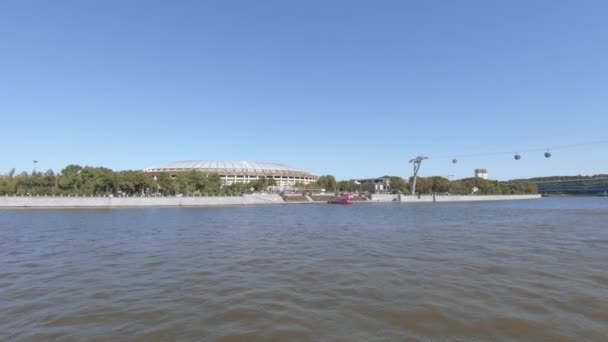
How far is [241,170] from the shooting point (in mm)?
132750

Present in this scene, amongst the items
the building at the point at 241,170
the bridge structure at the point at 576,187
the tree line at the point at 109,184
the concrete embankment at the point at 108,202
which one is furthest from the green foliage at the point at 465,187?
the concrete embankment at the point at 108,202

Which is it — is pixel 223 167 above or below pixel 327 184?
above

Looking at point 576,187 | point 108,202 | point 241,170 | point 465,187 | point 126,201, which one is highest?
point 241,170

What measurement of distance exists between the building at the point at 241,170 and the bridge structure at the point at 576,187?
145m

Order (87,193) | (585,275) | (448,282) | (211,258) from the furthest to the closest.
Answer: (87,193), (211,258), (585,275), (448,282)

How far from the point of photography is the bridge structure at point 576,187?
168875mm

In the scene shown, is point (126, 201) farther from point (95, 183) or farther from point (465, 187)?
point (465, 187)

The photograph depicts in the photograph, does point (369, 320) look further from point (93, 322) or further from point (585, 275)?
point (585, 275)

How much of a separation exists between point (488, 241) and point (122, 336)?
1747cm

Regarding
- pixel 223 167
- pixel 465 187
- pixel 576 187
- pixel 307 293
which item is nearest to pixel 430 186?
pixel 465 187

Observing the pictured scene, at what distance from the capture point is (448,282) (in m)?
8.80

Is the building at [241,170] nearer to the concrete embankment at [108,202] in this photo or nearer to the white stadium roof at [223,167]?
the white stadium roof at [223,167]

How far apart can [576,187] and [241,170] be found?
612 ft

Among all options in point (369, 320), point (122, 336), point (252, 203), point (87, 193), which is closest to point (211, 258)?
point (122, 336)
